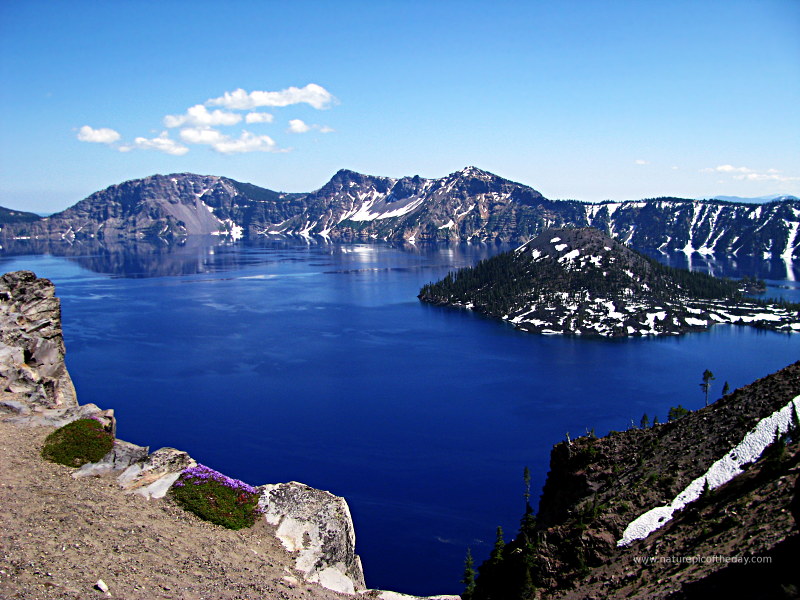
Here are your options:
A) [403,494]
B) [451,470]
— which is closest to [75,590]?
[403,494]

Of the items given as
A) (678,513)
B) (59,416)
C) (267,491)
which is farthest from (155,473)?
(678,513)

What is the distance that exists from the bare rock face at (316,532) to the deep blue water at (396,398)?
75.0ft

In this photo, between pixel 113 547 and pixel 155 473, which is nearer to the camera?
pixel 113 547

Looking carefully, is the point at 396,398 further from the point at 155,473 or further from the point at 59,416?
the point at 155,473

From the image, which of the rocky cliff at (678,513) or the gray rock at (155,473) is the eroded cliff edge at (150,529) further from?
the rocky cliff at (678,513)

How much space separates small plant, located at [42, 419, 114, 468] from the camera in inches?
1431

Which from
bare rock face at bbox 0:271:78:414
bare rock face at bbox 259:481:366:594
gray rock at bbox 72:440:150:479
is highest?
bare rock face at bbox 0:271:78:414

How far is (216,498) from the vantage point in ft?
115

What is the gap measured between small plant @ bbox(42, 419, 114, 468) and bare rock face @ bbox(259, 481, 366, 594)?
35.1ft

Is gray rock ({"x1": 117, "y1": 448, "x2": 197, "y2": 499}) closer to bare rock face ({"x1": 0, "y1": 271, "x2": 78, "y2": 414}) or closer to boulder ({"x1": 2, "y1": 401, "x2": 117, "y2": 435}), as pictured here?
boulder ({"x1": 2, "y1": 401, "x2": 117, "y2": 435})

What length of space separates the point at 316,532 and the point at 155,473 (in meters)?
10.8

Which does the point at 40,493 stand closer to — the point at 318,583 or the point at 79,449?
the point at 79,449

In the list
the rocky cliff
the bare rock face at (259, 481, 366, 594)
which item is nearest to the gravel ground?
the bare rock face at (259, 481, 366, 594)

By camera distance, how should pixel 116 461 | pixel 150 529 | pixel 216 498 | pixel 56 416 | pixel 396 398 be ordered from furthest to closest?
pixel 396 398 < pixel 56 416 < pixel 116 461 < pixel 216 498 < pixel 150 529
